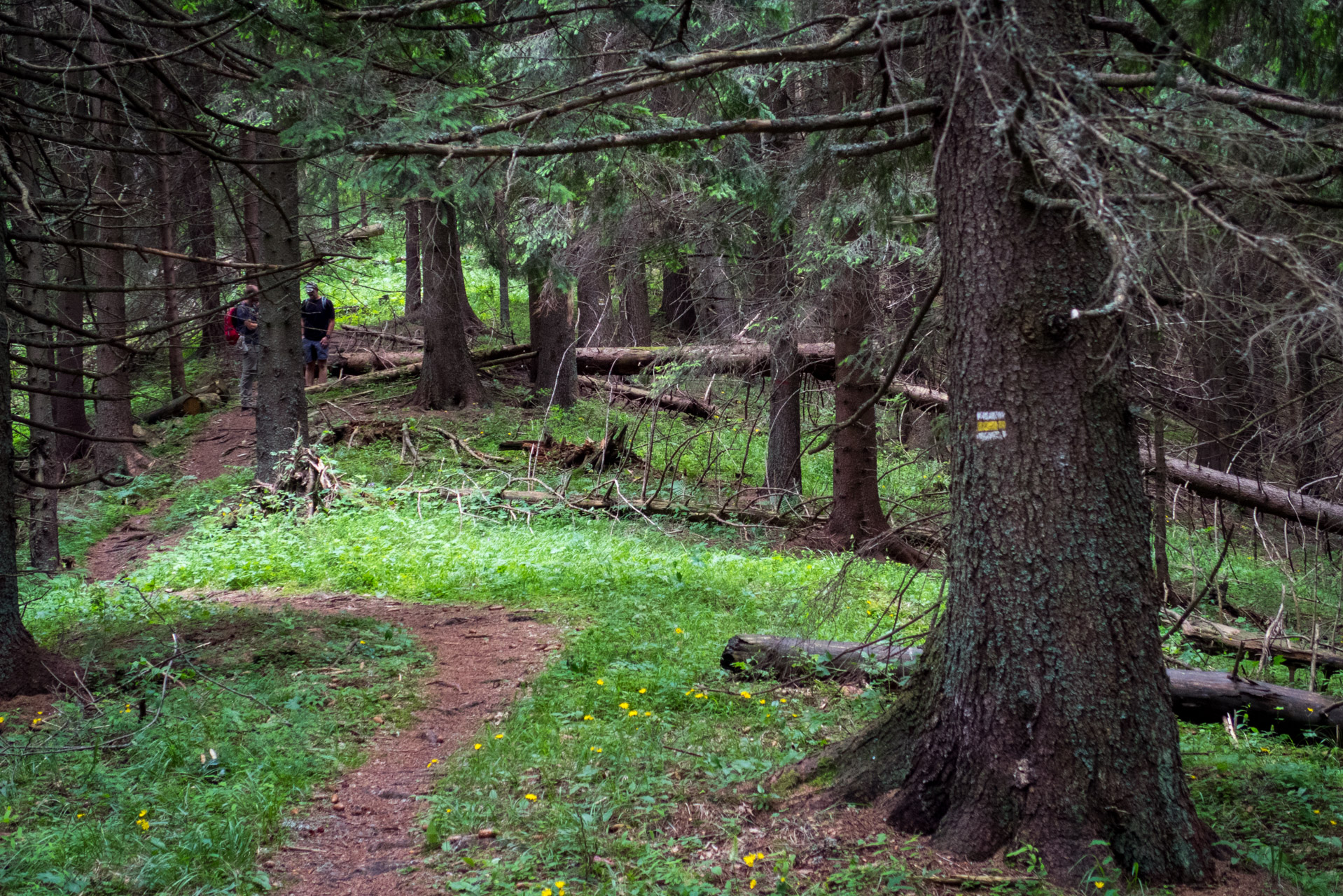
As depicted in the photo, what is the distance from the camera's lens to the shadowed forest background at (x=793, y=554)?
144 inches

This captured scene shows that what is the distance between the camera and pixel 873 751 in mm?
4320

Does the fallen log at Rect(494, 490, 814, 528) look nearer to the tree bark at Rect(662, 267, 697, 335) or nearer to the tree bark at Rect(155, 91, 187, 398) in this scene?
the tree bark at Rect(155, 91, 187, 398)

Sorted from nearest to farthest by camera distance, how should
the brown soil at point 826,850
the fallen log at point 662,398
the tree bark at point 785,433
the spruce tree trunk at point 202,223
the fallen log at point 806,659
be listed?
the brown soil at point 826,850, the fallen log at point 806,659, the tree bark at point 785,433, the fallen log at point 662,398, the spruce tree trunk at point 202,223

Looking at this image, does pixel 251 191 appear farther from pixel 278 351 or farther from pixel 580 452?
pixel 580 452

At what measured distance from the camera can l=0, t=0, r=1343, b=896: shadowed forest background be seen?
365cm

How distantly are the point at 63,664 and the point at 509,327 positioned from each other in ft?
55.8

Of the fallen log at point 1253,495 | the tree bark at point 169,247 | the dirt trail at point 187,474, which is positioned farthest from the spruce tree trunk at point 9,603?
the fallen log at point 1253,495

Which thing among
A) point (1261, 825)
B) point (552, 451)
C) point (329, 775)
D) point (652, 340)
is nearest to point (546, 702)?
point (329, 775)

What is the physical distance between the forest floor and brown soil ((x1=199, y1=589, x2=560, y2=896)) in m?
0.01

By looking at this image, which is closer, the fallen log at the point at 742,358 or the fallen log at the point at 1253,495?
the fallen log at the point at 1253,495

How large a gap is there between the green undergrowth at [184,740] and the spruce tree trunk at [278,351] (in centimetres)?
474

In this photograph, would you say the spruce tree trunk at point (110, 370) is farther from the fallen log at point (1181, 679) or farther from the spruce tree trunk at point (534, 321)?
the fallen log at point (1181, 679)

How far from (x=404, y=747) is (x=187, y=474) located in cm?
1090

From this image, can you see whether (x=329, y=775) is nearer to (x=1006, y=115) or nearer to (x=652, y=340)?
(x=1006, y=115)
